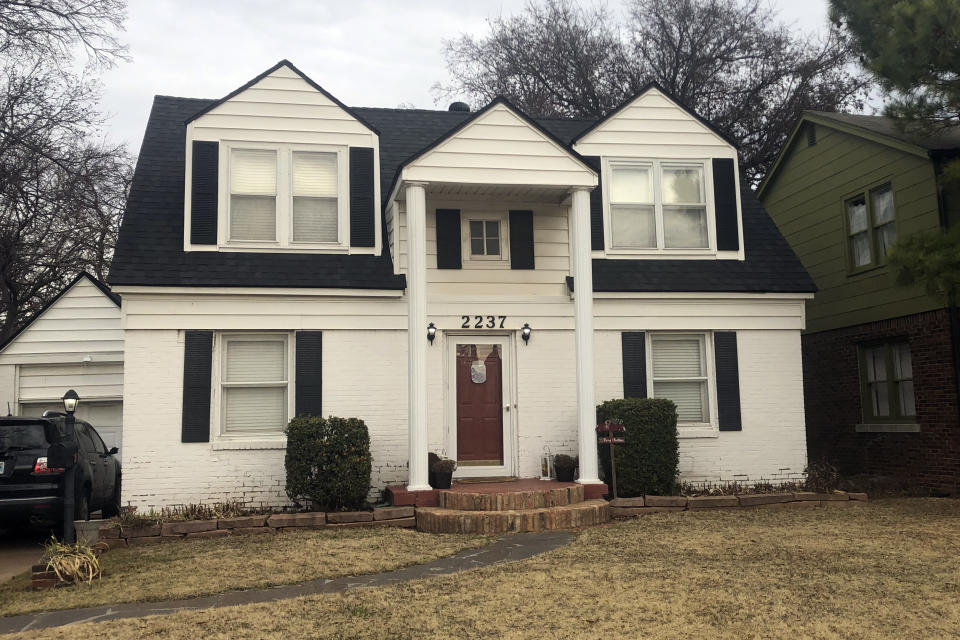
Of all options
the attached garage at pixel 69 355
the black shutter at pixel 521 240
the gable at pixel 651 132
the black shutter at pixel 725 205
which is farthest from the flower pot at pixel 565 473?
the attached garage at pixel 69 355

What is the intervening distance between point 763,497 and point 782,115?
1678 cm

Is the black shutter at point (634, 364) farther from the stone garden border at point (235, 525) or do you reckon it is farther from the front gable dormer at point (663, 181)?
the stone garden border at point (235, 525)

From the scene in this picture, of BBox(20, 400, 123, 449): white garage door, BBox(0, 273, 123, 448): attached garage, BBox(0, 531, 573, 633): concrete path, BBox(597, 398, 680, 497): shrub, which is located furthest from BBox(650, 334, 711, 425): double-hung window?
BBox(20, 400, 123, 449): white garage door

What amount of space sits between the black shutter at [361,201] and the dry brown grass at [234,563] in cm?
431

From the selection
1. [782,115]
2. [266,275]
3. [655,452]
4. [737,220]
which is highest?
[782,115]

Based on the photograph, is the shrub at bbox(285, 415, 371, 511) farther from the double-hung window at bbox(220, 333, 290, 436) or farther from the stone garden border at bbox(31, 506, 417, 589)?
the double-hung window at bbox(220, 333, 290, 436)

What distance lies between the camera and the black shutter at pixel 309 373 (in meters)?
11.3

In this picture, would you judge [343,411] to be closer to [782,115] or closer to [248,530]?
[248,530]

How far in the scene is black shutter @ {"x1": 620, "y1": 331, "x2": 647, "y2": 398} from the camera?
40.2 ft

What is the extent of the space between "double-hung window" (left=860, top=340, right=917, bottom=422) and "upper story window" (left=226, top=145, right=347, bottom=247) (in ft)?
29.2

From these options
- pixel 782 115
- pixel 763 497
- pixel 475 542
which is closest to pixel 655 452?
pixel 763 497

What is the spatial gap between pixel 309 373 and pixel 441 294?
2180 millimetres

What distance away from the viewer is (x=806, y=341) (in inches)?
615

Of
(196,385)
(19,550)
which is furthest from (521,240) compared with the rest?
(19,550)
